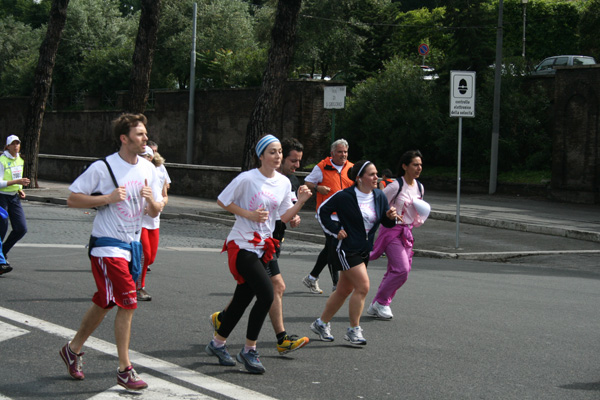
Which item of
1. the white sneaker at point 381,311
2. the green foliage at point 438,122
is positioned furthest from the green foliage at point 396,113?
the white sneaker at point 381,311

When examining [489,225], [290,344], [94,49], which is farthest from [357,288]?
[94,49]

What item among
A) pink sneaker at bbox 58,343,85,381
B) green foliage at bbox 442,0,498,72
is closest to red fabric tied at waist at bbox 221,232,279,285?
pink sneaker at bbox 58,343,85,381

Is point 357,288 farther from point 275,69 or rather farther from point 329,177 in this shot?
point 275,69

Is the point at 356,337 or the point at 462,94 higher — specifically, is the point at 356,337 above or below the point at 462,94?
below

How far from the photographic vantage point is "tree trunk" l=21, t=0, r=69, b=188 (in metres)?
26.8

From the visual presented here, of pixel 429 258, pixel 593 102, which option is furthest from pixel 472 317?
pixel 593 102

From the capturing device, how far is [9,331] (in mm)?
7023

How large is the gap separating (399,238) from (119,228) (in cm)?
364

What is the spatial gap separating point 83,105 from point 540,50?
101ft

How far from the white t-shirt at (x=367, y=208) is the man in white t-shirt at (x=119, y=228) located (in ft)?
6.78

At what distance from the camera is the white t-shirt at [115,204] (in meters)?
5.43

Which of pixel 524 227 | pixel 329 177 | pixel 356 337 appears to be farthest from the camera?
pixel 524 227

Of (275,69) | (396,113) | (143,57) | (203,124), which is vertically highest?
(143,57)

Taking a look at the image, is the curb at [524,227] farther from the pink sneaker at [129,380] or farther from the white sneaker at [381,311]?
the pink sneaker at [129,380]
